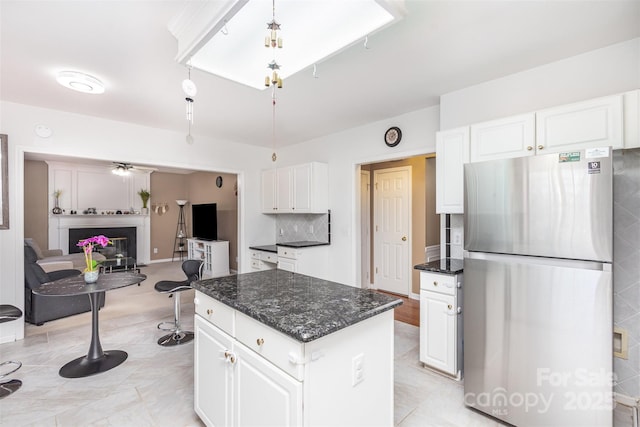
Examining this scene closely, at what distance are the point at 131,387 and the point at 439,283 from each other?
2606 millimetres

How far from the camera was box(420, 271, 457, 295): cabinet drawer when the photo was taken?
2365 millimetres

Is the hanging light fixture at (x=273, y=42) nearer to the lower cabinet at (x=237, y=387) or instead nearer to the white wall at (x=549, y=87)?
the lower cabinet at (x=237, y=387)

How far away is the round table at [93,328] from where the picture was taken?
251 cm

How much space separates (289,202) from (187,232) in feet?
17.0

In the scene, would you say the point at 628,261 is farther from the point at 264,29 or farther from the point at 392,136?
the point at 264,29

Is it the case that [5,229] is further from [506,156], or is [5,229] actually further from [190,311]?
[506,156]

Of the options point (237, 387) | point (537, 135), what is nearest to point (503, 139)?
point (537, 135)

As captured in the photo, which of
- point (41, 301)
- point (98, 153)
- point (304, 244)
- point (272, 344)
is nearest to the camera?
point (272, 344)

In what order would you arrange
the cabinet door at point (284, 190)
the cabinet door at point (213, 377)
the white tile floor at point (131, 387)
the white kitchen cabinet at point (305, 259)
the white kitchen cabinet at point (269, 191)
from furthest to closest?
the white kitchen cabinet at point (269, 191), the cabinet door at point (284, 190), the white kitchen cabinet at point (305, 259), the white tile floor at point (131, 387), the cabinet door at point (213, 377)

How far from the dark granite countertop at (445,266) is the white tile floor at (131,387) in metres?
0.90

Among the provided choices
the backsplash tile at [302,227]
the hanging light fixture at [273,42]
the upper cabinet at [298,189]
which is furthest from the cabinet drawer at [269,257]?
the hanging light fixture at [273,42]

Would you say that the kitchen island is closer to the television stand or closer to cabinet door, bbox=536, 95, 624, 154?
cabinet door, bbox=536, 95, 624, 154

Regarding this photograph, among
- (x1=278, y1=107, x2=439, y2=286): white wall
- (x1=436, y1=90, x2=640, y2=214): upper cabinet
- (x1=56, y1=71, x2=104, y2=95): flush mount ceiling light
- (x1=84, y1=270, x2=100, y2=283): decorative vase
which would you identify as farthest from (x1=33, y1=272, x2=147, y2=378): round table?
(x1=436, y1=90, x2=640, y2=214): upper cabinet

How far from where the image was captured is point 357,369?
4.56ft
